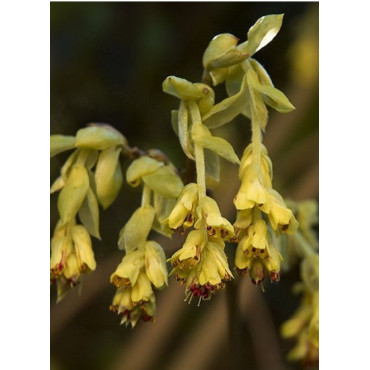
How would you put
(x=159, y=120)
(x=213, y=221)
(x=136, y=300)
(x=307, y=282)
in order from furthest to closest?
1. (x=159, y=120)
2. (x=307, y=282)
3. (x=136, y=300)
4. (x=213, y=221)

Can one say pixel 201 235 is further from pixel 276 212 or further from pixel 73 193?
pixel 73 193


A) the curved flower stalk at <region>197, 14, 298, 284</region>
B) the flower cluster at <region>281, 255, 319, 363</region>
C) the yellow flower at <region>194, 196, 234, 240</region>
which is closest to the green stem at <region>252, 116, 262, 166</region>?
the curved flower stalk at <region>197, 14, 298, 284</region>

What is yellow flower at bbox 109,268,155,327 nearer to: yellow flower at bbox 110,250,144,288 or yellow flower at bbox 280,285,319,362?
yellow flower at bbox 110,250,144,288

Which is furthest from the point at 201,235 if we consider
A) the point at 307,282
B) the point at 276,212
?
the point at 307,282

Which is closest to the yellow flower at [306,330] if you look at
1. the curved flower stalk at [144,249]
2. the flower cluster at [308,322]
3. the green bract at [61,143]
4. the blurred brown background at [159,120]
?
the flower cluster at [308,322]

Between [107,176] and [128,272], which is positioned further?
[107,176]

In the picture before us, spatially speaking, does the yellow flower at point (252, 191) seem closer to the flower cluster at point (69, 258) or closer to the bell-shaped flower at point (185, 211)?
the bell-shaped flower at point (185, 211)

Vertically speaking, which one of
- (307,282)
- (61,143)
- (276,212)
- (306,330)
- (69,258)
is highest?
(61,143)
